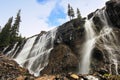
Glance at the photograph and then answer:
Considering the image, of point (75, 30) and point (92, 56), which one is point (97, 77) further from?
point (75, 30)

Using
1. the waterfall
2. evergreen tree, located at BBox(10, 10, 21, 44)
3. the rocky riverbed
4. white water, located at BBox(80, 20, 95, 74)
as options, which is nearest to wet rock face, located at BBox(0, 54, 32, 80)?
the rocky riverbed

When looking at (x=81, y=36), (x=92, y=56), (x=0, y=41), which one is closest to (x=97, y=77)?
(x=92, y=56)

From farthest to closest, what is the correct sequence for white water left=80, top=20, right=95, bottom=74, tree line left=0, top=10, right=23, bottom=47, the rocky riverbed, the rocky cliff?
tree line left=0, top=10, right=23, bottom=47 → white water left=80, top=20, right=95, bottom=74 → the rocky cliff → the rocky riverbed

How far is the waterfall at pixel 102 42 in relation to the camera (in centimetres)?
3769

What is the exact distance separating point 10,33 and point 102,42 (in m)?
53.8

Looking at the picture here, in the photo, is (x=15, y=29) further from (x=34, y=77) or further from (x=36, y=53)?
(x=34, y=77)

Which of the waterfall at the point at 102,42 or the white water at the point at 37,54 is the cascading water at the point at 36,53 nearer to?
the white water at the point at 37,54

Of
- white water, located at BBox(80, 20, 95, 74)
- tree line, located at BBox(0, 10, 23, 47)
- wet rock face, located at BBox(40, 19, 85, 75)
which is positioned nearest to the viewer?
white water, located at BBox(80, 20, 95, 74)

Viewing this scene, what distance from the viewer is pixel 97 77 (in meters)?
20.7

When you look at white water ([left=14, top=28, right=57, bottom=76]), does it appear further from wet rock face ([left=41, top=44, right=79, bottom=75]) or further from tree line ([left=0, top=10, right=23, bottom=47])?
tree line ([left=0, top=10, right=23, bottom=47])

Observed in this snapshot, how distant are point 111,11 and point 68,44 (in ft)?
37.5

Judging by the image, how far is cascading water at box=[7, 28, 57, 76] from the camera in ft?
149

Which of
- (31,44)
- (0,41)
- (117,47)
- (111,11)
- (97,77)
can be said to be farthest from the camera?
(0,41)

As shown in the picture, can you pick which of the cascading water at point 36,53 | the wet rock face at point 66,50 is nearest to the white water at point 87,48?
the wet rock face at point 66,50
